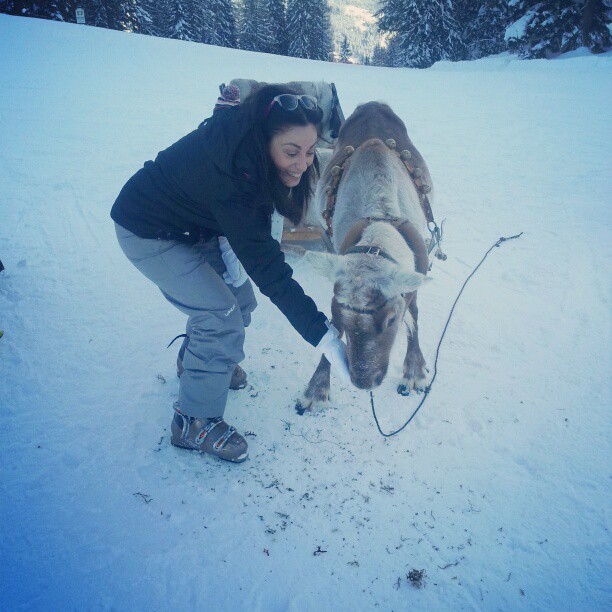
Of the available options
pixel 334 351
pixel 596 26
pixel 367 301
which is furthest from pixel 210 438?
pixel 596 26

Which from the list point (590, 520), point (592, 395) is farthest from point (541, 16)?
point (590, 520)

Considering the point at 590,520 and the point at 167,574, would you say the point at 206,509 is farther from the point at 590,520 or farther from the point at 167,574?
the point at 590,520

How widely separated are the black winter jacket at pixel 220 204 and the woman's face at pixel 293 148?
0.16m

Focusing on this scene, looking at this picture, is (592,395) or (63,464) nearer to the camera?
(63,464)

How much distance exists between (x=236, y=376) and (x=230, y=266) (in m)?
1.01

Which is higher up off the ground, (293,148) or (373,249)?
(293,148)

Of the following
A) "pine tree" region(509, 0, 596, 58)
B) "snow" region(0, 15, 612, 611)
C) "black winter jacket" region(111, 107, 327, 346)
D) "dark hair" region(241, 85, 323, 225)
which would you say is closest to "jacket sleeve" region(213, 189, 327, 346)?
"black winter jacket" region(111, 107, 327, 346)

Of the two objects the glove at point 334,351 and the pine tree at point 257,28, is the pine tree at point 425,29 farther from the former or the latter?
the glove at point 334,351

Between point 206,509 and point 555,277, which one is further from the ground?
point 555,277

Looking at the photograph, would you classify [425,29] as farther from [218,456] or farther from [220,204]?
[218,456]

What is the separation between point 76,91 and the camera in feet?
35.9

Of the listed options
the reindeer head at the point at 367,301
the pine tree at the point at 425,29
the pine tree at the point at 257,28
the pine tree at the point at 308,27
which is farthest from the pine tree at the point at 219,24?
the reindeer head at the point at 367,301

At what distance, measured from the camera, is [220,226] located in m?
2.22

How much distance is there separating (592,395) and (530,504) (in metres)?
1.34
